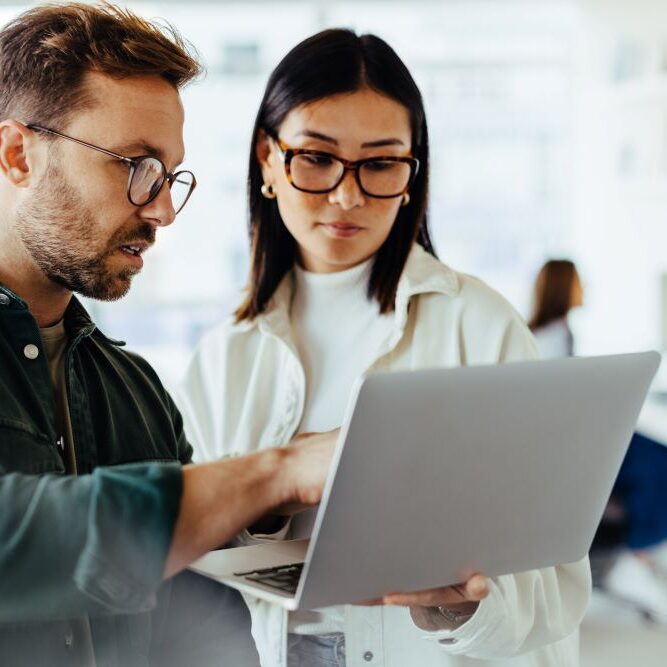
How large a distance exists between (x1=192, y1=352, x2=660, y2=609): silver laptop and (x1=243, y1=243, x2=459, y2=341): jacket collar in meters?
0.30

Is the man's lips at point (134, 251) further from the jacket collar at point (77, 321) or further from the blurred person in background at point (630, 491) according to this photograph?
the blurred person in background at point (630, 491)

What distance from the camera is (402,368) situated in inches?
37.3

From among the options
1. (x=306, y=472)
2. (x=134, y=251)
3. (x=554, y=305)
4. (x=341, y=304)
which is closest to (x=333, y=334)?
(x=341, y=304)

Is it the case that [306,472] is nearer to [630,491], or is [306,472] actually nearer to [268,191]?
[268,191]

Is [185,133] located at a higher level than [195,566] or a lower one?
higher

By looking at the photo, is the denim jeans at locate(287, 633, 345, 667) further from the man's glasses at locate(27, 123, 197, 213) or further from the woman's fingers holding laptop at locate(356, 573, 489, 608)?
the man's glasses at locate(27, 123, 197, 213)

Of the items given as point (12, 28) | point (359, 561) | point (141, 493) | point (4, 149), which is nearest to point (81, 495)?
point (141, 493)

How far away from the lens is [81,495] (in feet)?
1.71

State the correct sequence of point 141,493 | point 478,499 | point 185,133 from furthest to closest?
1. point 185,133
2. point 478,499
3. point 141,493

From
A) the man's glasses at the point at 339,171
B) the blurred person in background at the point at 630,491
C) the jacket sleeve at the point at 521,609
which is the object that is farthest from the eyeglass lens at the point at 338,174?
the blurred person in background at the point at 630,491

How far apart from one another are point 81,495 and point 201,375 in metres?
0.56

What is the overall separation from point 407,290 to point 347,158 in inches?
6.0

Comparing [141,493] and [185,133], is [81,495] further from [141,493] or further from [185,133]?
[185,133]

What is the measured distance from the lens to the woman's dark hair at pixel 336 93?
0.97 m
